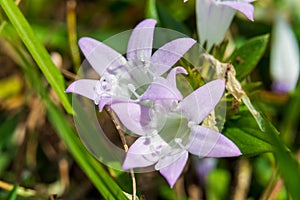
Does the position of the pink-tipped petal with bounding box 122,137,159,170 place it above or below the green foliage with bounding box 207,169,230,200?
above

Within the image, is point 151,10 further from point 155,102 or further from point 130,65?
point 155,102

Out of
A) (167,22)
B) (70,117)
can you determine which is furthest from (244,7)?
(70,117)

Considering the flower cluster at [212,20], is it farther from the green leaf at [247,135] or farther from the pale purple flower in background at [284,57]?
the pale purple flower in background at [284,57]

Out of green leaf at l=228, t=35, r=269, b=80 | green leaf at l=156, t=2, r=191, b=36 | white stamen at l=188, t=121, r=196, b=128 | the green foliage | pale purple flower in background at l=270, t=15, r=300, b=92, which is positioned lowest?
the green foliage

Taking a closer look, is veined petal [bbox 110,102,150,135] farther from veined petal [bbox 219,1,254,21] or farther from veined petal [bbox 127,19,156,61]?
veined petal [bbox 219,1,254,21]

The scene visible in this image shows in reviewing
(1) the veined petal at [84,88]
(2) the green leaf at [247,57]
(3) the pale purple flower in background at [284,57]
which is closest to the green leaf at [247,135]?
(2) the green leaf at [247,57]

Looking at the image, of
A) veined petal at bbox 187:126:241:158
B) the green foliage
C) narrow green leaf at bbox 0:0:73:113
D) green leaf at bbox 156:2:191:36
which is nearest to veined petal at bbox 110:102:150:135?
veined petal at bbox 187:126:241:158

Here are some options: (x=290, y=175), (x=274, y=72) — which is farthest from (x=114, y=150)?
(x=274, y=72)
